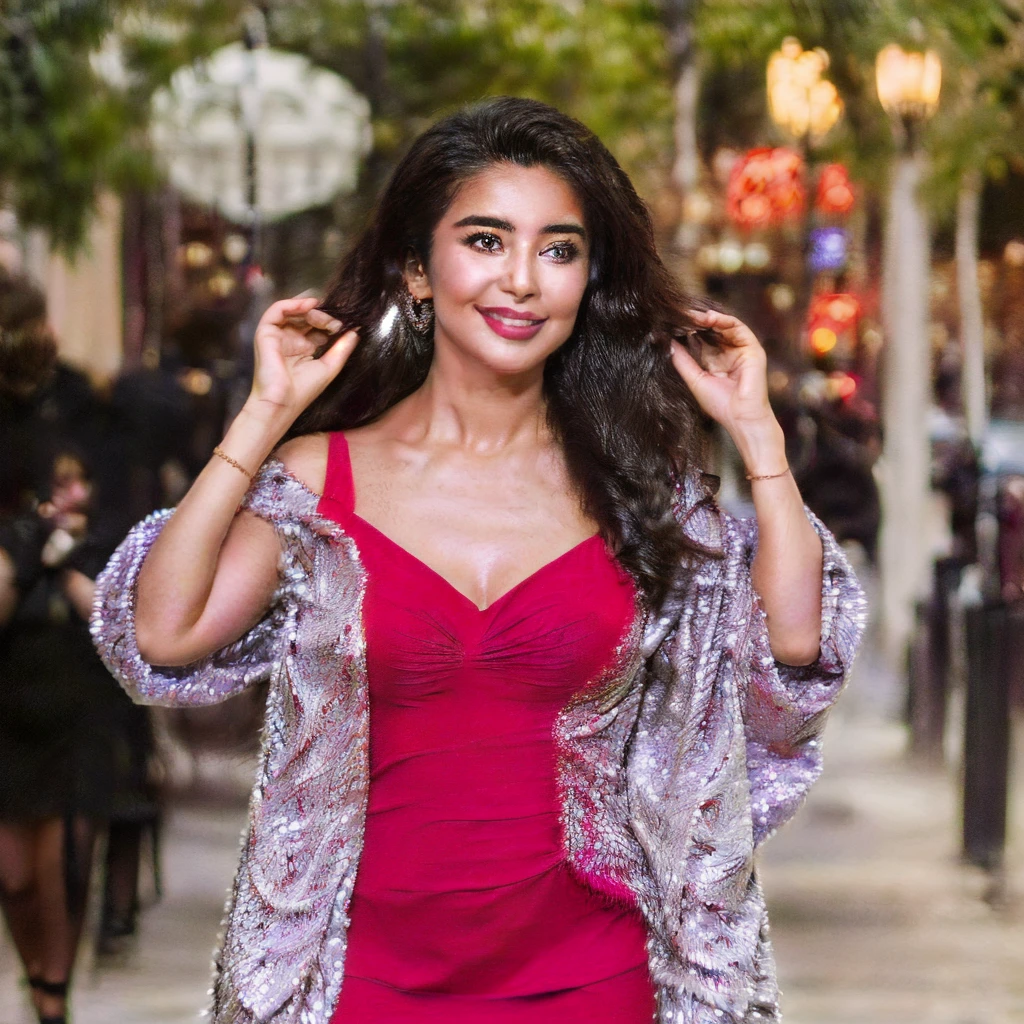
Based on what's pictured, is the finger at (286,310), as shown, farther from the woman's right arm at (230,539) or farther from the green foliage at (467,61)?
the green foliage at (467,61)

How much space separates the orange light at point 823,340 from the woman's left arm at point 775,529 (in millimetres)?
7686

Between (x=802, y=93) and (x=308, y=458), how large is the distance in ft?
20.1

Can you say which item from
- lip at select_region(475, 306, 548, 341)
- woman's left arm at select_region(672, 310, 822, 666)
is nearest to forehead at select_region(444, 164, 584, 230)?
lip at select_region(475, 306, 548, 341)

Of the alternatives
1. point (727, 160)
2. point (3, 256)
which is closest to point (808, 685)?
point (3, 256)

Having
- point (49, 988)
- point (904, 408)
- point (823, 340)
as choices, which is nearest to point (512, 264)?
point (49, 988)

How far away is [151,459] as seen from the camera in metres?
5.66

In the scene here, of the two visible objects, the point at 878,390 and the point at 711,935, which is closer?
the point at 711,935

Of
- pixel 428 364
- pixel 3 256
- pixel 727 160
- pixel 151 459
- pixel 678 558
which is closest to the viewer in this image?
pixel 678 558

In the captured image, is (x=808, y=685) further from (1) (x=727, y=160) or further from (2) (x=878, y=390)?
(1) (x=727, y=160)

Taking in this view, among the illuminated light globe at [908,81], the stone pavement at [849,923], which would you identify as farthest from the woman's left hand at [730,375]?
the illuminated light globe at [908,81]

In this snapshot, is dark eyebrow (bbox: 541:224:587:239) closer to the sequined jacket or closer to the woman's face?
the woman's face

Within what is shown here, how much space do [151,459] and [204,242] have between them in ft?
7.77

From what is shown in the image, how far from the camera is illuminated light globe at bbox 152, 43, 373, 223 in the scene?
21.9ft

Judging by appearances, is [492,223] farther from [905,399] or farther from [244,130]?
[905,399]
